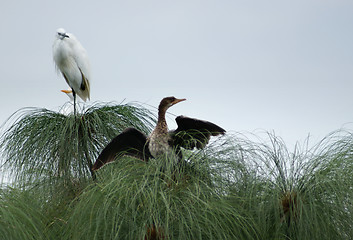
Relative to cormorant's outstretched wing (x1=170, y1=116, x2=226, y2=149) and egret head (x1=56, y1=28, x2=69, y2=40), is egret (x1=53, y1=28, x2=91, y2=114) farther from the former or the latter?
cormorant's outstretched wing (x1=170, y1=116, x2=226, y2=149)

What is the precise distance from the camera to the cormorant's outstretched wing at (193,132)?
438cm

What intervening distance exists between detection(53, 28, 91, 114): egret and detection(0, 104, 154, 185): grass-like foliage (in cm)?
103

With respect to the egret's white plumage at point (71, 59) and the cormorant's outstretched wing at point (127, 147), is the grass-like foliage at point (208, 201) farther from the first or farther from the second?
the egret's white plumage at point (71, 59)

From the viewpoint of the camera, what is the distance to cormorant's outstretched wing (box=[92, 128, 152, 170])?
14.7ft

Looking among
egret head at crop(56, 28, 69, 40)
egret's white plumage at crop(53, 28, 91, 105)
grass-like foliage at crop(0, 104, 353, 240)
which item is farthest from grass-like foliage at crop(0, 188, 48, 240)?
egret head at crop(56, 28, 69, 40)

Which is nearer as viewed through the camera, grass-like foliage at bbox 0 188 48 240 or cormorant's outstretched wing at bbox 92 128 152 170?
grass-like foliage at bbox 0 188 48 240

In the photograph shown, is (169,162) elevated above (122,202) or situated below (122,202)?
above

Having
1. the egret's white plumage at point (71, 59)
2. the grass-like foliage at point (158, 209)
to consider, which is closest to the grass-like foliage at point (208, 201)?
the grass-like foliage at point (158, 209)

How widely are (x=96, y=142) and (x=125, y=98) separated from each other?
525 millimetres

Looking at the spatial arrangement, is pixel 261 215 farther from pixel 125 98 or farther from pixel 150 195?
pixel 125 98

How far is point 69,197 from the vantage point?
5609 mm

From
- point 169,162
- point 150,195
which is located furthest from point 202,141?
point 150,195

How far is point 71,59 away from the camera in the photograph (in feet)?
22.8

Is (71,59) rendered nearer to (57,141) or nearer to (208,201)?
(57,141)
